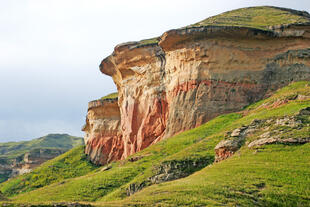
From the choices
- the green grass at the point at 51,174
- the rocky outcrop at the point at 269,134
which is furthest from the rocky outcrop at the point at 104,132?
the rocky outcrop at the point at 269,134

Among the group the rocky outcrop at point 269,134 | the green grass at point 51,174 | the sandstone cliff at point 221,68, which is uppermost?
the sandstone cliff at point 221,68

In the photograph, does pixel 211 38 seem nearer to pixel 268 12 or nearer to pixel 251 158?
pixel 268 12

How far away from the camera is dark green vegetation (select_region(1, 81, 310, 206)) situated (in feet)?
46.3

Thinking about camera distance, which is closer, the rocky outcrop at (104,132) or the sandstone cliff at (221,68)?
the sandstone cliff at (221,68)

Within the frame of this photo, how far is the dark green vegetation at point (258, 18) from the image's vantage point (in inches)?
1565

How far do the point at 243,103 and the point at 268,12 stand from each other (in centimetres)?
1804

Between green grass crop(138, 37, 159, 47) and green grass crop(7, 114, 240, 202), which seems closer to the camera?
green grass crop(7, 114, 240, 202)

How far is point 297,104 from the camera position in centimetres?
2672

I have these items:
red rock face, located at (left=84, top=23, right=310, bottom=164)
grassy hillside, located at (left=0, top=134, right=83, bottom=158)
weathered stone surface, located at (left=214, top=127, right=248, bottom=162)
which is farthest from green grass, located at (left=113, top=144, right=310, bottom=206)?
grassy hillside, located at (left=0, top=134, right=83, bottom=158)

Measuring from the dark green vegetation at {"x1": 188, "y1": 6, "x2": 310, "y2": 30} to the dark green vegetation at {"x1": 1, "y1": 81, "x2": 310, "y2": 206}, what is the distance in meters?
12.3

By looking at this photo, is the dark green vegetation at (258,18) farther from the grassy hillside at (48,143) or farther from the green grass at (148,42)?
the grassy hillside at (48,143)

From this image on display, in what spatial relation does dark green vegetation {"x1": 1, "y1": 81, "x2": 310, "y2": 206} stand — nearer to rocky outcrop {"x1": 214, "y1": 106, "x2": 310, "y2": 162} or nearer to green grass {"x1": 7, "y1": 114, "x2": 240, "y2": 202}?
green grass {"x1": 7, "y1": 114, "x2": 240, "y2": 202}

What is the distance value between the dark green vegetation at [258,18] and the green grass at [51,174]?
76.7 feet

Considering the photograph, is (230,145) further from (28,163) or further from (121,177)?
(28,163)
